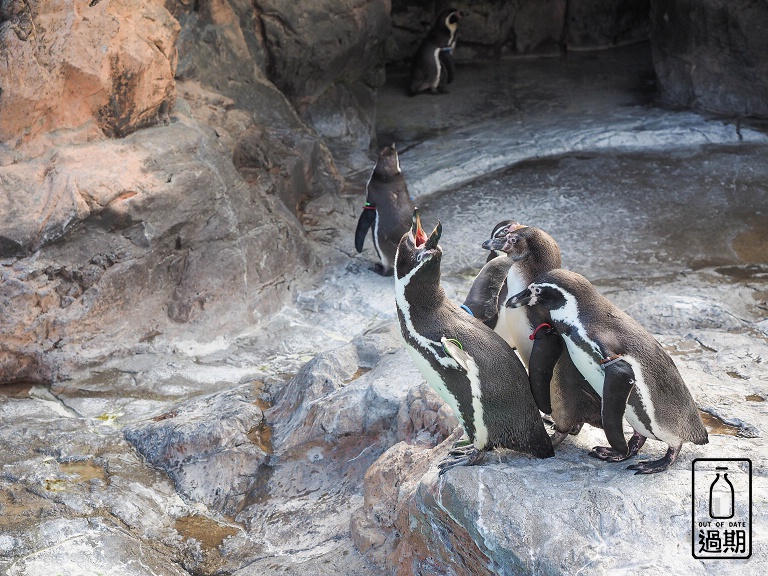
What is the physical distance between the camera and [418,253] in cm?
333

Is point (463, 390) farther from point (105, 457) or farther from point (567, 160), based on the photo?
point (567, 160)

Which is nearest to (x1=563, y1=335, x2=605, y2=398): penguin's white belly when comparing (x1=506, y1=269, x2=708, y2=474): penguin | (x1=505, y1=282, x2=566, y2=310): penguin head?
Answer: (x1=506, y1=269, x2=708, y2=474): penguin

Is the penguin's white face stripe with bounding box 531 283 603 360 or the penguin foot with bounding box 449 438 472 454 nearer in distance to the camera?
the penguin's white face stripe with bounding box 531 283 603 360

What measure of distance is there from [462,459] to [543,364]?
0.45 meters

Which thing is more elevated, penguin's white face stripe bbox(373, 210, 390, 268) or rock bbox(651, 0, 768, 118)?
rock bbox(651, 0, 768, 118)

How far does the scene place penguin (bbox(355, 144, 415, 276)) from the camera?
681 centimetres

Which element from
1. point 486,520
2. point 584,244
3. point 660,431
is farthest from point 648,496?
point 584,244

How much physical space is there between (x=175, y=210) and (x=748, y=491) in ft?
13.1

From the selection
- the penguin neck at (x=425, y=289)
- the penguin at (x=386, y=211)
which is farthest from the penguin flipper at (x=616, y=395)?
the penguin at (x=386, y=211)

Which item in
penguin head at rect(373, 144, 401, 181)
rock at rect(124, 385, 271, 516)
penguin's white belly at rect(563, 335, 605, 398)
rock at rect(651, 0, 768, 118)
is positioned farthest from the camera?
rock at rect(651, 0, 768, 118)

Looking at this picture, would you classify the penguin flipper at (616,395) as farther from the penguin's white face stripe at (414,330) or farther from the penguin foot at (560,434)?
the penguin's white face stripe at (414,330)

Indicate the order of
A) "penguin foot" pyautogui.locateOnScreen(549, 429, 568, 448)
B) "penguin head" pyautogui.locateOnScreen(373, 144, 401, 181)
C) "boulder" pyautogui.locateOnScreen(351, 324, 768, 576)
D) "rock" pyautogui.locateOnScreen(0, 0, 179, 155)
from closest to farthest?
"boulder" pyautogui.locateOnScreen(351, 324, 768, 576) < "penguin foot" pyautogui.locateOnScreen(549, 429, 568, 448) < "rock" pyautogui.locateOnScreen(0, 0, 179, 155) < "penguin head" pyautogui.locateOnScreen(373, 144, 401, 181)

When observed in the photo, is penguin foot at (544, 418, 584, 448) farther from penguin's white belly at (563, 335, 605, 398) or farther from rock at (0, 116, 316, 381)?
rock at (0, 116, 316, 381)

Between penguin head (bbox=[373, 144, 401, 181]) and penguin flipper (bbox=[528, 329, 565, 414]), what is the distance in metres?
3.78
